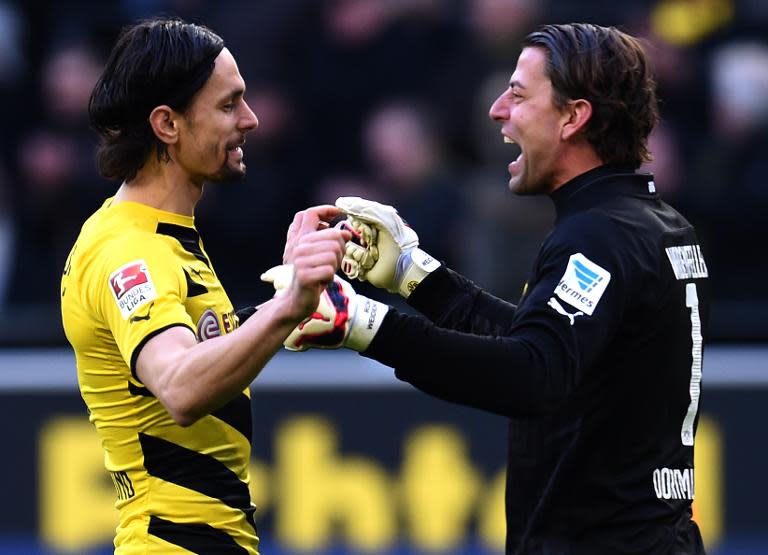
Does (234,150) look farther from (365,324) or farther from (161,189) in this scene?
(365,324)

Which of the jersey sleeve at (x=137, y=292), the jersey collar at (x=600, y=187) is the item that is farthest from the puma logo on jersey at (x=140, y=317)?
the jersey collar at (x=600, y=187)

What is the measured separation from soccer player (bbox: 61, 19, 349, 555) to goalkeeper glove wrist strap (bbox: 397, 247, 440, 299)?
0.71 m

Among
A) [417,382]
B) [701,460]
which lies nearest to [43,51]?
[701,460]

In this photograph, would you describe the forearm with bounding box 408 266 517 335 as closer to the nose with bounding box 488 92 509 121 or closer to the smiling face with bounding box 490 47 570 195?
the smiling face with bounding box 490 47 570 195

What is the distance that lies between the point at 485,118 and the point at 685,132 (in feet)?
3.78

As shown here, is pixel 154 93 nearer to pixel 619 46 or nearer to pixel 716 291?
pixel 619 46

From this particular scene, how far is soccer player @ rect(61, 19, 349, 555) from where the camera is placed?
349cm

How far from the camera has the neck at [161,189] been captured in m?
3.96

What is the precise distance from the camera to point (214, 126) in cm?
402

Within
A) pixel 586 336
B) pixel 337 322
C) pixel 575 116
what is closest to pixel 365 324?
pixel 337 322

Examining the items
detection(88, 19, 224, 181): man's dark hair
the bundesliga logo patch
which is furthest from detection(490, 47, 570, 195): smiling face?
the bundesliga logo patch

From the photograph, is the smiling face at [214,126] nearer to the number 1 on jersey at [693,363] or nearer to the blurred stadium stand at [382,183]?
the number 1 on jersey at [693,363]

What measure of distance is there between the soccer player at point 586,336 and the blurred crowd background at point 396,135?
339 cm

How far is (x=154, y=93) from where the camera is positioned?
393 cm
